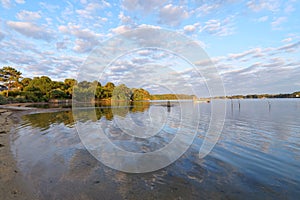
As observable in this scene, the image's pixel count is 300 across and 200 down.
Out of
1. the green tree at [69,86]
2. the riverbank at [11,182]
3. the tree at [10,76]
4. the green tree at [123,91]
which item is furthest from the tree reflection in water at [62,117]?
the green tree at [69,86]

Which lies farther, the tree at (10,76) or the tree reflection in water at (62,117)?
the tree at (10,76)

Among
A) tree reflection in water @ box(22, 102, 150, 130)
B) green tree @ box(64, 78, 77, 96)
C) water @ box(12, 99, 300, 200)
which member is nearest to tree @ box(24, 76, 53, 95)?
green tree @ box(64, 78, 77, 96)

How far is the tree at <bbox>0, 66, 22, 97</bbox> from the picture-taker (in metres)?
54.4

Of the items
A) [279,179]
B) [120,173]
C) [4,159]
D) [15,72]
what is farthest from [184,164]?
[15,72]

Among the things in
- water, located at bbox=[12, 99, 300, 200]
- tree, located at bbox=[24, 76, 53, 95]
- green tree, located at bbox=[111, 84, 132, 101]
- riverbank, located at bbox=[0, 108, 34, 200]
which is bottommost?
water, located at bbox=[12, 99, 300, 200]

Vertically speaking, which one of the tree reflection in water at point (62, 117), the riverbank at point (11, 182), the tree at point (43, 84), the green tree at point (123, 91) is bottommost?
the riverbank at point (11, 182)

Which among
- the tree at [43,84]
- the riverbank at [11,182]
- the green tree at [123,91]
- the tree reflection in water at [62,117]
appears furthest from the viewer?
the tree at [43,84]

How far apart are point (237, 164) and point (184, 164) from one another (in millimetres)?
2089

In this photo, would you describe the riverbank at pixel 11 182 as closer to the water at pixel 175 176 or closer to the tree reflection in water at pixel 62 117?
the water at pixel 175 176

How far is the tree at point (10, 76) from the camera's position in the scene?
179 ft

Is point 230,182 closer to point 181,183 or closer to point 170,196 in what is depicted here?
point 181,183

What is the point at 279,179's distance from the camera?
15.9 ft

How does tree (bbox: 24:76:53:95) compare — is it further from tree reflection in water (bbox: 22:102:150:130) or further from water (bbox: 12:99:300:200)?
water (bbox: 12:99:300:200)

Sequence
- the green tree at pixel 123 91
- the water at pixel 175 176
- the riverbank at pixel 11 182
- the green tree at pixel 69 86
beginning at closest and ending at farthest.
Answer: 1. the riverbank at pixel 11 182
2. the water at pixel 175 176
3. the green tree at pixel 123 91
4. the green tree at pixel 69 86
